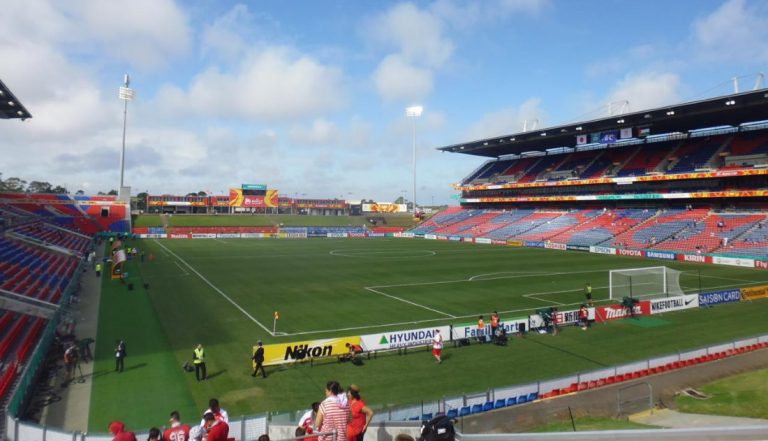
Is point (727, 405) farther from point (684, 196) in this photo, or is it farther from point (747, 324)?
point (684, 196)

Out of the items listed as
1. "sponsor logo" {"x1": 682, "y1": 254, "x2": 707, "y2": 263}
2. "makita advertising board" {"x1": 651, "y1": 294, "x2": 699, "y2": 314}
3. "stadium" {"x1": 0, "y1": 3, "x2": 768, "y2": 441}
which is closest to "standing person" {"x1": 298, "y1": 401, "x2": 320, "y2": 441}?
"stadium" {"x1": 0, "y1": 3, "x2": 768, "y2": 441}

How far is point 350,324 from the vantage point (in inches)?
989

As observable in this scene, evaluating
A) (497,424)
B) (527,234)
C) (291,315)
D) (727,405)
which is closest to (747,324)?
(727,405)

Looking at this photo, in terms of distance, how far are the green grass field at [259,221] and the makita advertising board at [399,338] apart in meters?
92.5

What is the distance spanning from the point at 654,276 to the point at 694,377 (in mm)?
15904

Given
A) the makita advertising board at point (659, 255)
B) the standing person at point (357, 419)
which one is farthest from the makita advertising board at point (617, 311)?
the makita advertising board at point (659, 255)

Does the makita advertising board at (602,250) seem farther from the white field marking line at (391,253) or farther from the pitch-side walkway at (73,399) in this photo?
the pitch-side walkway at (73,399)

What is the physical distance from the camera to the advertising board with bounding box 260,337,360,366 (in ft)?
60.0

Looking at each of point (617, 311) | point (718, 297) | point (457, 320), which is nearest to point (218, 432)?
point (457, 320)

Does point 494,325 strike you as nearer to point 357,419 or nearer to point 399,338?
point 399,338

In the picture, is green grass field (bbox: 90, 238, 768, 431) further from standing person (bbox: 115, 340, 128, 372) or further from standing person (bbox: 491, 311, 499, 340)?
standing person (bbox: 491, 311, 499, 340)

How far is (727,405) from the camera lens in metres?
14.2

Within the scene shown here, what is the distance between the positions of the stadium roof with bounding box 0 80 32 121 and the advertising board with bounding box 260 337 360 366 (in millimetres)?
27564

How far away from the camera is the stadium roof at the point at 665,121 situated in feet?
173
